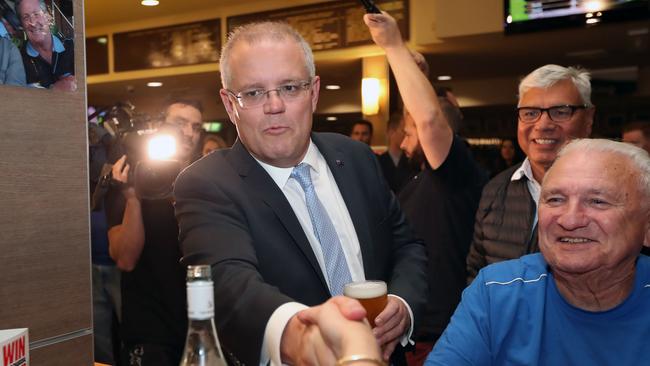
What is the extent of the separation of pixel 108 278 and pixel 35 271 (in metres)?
2.10

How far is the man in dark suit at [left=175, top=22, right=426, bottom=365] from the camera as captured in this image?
1248 mm

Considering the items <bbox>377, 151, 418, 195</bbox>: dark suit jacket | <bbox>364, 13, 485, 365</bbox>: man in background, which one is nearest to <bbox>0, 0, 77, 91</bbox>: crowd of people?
<bbox>364, 13, 485, 365</bbox>: man in background

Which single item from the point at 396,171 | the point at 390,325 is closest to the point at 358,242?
the point at 390,325

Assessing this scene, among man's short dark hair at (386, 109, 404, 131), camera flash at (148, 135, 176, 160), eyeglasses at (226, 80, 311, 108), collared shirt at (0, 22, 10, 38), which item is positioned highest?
man's short dark hair at (386, 109, 404, 131)

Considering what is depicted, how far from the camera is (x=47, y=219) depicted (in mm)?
1366

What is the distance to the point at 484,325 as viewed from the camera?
1632mm

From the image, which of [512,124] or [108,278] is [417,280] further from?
[512,124]

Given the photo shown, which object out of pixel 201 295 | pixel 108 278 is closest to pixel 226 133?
pixel 108 278

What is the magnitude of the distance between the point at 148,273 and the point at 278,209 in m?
1.22

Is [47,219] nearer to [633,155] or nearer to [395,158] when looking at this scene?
[633,155]

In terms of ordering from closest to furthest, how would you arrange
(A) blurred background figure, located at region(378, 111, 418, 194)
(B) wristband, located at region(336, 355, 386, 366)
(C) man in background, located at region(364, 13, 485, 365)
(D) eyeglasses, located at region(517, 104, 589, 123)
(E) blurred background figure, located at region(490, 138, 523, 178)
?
(B) wristband, located at region(336, 355, 386, 366) → (D) eyeglasses, located at region(517, 104, 589, 123) → (C) man in background, located at region(364, 13, 485, 365) → (A) blurred background figure, located at region(378, 111, 418, 194) → (E) blurred background figure, located at region(490, 138, 523, 178)

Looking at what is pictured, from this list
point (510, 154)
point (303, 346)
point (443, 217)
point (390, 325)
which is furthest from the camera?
point (510, 154)

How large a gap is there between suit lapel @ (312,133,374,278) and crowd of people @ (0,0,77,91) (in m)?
0.61

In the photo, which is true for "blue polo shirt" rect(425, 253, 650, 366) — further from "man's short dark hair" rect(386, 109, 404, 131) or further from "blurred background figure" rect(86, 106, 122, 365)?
"man's short dark hair" rect(386, 109, 404, 131)
